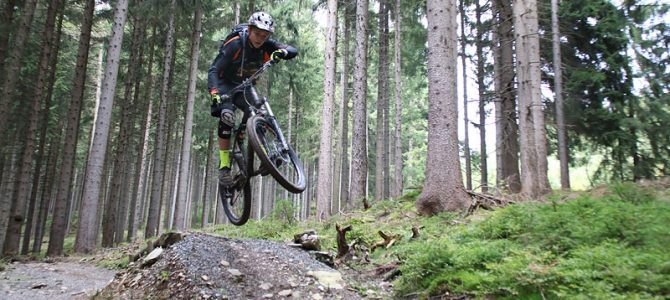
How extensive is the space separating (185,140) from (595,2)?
14.6 m

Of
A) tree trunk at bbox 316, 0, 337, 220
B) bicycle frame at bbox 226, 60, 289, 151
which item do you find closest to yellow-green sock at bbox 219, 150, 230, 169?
bicycle frame at bbox 226, 60, 289, 151

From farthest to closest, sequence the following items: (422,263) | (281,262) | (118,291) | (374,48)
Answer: (374,48), (281,262), (118,291), (422,263)

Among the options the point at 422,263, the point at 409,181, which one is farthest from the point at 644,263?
the point at 409,181

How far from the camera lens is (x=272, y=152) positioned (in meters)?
5.14

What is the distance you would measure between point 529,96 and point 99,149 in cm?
1161

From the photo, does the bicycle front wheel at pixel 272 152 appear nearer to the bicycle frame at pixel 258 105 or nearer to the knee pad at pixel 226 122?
the bicycle frame at pixel 258 105

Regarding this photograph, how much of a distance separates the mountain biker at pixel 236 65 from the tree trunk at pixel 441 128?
345 centimetres

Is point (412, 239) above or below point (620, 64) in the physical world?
below

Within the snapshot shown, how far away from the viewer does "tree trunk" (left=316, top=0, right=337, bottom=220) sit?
11.1 meters

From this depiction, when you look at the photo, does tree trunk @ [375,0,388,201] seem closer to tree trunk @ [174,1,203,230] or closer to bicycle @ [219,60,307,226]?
tree trunk @ [174,1,203,230]

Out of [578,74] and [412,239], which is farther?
[578,74]

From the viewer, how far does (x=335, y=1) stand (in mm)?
11672

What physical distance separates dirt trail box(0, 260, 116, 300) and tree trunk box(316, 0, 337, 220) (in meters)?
5.43

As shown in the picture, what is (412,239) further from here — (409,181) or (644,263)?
(409,181)
